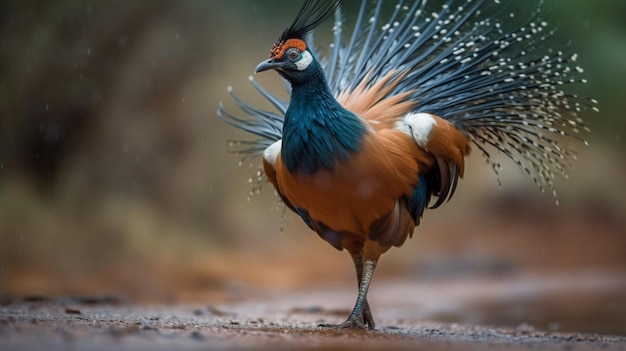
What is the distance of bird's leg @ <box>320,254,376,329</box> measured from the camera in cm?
475

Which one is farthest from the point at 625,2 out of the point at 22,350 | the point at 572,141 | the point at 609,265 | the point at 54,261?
the point at 22,350

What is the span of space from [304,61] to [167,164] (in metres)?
6.93

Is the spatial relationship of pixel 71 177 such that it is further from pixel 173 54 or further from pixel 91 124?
pixel 173 54

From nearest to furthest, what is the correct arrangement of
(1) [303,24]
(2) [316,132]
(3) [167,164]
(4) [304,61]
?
Answer: 1. (2) [316,132]
2. (4) [304,61]
3. (1) [303,24]
4. (3) [167,164]

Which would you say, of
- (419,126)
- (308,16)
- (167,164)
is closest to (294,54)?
(308,16)

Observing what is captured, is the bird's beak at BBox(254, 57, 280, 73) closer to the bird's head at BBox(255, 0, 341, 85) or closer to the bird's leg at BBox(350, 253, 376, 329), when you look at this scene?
the bird's head at BBox(255, 0, 341, 85)

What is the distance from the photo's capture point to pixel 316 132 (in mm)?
4504

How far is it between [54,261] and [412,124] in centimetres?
644

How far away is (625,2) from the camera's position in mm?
11836

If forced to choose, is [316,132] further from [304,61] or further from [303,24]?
[303,24]

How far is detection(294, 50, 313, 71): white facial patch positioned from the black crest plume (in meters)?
0.13

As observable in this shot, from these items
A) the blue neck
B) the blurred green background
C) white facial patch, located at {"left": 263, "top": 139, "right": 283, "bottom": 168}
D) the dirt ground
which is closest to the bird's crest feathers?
the blue neck

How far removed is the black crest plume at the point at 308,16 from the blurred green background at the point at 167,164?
14.9 feet

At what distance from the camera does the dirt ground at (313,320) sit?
11.2 ft
